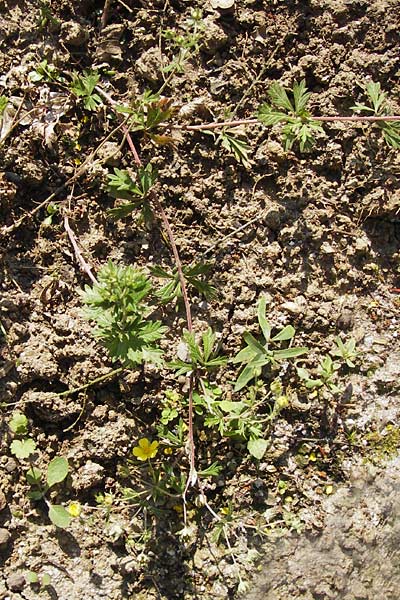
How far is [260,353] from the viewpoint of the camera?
352cm

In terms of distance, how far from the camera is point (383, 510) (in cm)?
359

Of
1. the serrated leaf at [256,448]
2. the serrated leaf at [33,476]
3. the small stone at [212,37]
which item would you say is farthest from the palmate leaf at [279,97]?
the serrated leaf at [33,476]

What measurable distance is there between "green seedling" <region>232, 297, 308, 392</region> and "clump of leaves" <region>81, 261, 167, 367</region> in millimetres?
534

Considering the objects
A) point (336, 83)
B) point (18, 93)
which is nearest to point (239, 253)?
point (336, 83)

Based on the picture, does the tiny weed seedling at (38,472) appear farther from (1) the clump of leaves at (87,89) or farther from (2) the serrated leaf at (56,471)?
(1) the clump of leaves at (87,89)

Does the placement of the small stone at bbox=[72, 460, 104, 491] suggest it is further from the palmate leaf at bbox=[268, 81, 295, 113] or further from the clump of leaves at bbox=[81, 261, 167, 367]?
the palmate leaf at bbox=[268, 81, 295, 113]

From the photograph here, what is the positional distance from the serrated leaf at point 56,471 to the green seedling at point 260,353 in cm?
94

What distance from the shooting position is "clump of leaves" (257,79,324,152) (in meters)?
3.51

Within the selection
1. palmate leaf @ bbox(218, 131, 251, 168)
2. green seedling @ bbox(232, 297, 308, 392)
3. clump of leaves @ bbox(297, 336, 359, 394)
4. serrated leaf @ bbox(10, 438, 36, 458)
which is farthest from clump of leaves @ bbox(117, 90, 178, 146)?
serrated leaf @ bbox(10, 438, 36, 458)

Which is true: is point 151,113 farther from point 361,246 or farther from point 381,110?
point 361,246

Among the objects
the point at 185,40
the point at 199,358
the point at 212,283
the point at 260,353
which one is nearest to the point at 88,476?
the point at 199,358

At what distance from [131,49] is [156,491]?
2.37 m

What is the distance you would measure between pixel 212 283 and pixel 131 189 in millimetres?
652

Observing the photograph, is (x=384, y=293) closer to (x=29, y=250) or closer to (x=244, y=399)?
(x=244, y=399)
